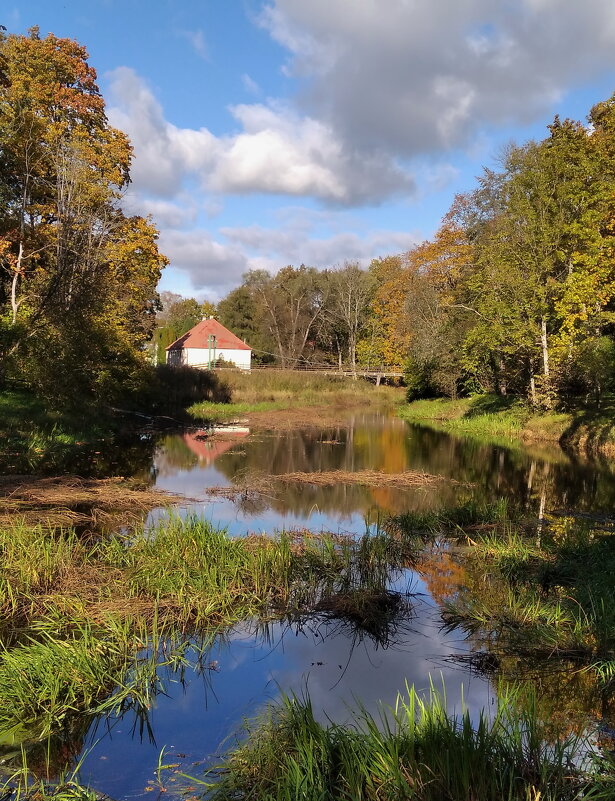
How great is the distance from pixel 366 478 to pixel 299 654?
9641mm

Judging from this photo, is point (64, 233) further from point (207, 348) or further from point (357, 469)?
point (207, 348)

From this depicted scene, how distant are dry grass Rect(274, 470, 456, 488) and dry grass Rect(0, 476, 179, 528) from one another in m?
3.71

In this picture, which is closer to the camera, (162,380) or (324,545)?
(324,545)

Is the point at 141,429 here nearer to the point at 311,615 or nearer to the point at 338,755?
the point at 311,615

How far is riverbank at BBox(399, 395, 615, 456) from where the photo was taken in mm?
22616

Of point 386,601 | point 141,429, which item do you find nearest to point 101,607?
point 386,601

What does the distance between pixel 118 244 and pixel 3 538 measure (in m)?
20.7

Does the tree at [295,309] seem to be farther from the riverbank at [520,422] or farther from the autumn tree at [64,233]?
the autumn tree at [64,233]

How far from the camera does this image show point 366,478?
14961 mm

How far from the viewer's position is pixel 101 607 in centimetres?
566

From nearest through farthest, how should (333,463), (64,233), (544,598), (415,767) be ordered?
(415,767), (544,598), (333,463), (64,233)

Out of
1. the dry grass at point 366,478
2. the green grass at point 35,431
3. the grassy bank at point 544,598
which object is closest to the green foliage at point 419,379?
the green grass at point 35,431

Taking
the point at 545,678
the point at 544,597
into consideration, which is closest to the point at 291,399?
the point at 544,597

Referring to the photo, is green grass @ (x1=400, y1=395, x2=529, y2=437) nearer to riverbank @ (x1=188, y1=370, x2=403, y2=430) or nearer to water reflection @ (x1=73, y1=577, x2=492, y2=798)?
riverbank @ (x1=188, y1=370, x2=403, y2=430)
